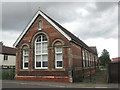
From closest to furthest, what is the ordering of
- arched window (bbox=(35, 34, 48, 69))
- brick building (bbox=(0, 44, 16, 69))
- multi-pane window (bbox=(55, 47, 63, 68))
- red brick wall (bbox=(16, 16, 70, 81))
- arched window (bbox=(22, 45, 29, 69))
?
red brick wall (bbox=(16, 16, 70, 81)) < multi-pane window (bbox=(55, 47, 63, 68)) < arched window (bbox=(35, 34, 48, 69)) < arched window (bbox=(22, 45, 29, 69)) < brick building (bbox=(0, 44, 16, 69))

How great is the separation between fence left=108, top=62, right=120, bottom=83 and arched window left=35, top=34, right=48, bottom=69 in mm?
7531

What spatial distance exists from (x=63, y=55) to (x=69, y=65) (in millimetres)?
1382

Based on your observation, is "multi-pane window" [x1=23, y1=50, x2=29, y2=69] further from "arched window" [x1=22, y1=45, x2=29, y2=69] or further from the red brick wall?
the red brick wall

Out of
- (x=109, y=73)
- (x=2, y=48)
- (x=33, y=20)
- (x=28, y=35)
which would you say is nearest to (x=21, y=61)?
(x=28, y=35)

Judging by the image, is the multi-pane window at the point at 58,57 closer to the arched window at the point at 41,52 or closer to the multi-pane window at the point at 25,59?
the arched window at the point at 41,52

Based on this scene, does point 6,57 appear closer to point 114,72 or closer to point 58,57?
point 58,57

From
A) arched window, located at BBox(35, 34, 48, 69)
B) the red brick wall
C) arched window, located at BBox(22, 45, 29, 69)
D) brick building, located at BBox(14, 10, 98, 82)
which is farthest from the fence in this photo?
arched window, located at BBox(22, 45, 29, 69)

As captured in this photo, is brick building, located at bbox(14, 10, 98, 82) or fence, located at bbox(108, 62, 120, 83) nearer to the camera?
fence, located at bbox(108, 62, 120, 83)

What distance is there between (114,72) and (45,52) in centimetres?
848

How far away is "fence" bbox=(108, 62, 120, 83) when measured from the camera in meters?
16.8

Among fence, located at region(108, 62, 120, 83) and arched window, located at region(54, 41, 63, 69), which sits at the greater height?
arched window, located at region(54, 41, 63, 69)

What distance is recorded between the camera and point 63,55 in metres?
19.1

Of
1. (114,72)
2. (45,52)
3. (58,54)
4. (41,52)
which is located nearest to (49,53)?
(45,52)

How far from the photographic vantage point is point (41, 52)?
20.7m
